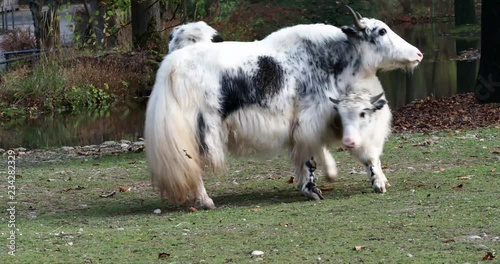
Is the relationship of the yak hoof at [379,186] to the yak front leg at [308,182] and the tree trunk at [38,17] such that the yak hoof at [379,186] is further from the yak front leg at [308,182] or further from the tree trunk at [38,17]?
the tree trunk at [38,17]

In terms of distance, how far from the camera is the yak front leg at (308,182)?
9.65 meters

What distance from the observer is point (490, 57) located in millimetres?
15898

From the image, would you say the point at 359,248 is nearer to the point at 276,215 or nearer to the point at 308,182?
the point at 276,215

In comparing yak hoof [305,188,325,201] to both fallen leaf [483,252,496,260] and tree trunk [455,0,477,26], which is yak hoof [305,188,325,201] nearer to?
fallen leaf [483,252,496,260]

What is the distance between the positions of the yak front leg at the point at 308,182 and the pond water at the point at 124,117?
8.16 meters

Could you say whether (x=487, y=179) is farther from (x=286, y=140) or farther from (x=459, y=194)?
(x=286, y=140)

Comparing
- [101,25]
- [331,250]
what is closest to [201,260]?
[331,250]

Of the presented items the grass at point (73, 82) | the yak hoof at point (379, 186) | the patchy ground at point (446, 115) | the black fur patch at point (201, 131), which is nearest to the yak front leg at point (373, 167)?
the yak hoof at point (379, 186)

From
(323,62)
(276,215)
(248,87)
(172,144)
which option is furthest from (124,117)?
(276,215)

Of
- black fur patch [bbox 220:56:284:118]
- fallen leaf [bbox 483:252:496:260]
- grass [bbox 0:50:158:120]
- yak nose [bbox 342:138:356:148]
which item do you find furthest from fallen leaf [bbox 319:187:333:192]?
grass [bbox 0:50:158:120]

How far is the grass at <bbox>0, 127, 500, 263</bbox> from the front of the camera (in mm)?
7215

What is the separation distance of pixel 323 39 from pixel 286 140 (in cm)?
101

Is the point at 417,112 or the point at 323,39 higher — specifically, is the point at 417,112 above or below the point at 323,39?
below

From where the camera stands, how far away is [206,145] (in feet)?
30.6
